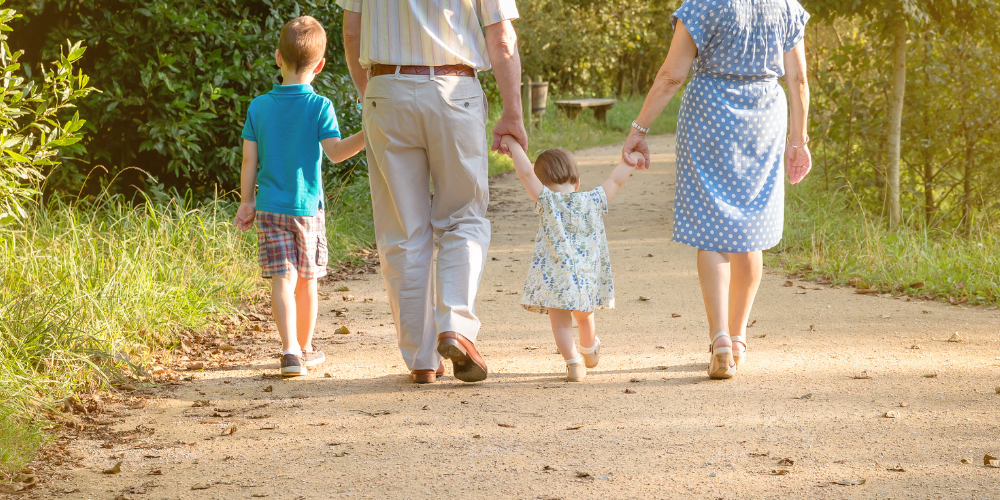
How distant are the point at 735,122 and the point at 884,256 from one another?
3.23 metres

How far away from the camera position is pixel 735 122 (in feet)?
12.3

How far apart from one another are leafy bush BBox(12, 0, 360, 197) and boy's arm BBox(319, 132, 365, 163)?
2.56 meters

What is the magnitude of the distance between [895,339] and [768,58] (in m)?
1.69

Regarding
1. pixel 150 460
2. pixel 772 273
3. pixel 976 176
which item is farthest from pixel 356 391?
pixel 976 176

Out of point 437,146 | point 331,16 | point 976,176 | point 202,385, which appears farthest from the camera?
point 976,176

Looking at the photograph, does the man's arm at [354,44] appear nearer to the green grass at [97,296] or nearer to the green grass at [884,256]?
the green grass at [97,296]

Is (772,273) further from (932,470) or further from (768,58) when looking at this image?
(932,470)

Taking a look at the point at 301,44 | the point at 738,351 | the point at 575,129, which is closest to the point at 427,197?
the point at 301,44

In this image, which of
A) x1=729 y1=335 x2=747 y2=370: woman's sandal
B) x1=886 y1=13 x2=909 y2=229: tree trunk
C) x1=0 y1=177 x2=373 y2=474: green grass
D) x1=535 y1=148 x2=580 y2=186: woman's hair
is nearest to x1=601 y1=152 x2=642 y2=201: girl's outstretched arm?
x1=535 y1=148 x2=580 y2=186: woman's hair

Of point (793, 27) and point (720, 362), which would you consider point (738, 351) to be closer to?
point (720, 362)

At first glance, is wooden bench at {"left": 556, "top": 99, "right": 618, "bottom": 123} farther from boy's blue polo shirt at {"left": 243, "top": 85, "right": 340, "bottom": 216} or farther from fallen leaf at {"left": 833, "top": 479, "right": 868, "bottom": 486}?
fallen leaf at {"left": 833, "top": 479, "right": 868, "bottom": 486}

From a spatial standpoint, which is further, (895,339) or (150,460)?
(895,339)

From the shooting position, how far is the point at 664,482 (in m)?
2.75

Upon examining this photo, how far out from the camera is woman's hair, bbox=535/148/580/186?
3.84 m
